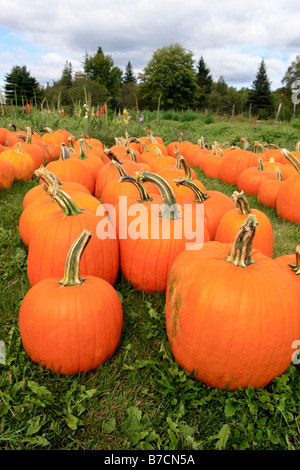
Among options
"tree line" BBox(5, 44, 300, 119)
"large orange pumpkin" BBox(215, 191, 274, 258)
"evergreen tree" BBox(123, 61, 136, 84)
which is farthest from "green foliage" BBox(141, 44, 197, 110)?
"large orange pumpkin" BBox(215, 191, 274, 258)

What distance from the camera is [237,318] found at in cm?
175

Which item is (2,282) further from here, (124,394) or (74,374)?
(124,394)

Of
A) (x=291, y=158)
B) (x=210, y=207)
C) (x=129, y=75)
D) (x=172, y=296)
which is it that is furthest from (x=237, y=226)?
(x=129, y=75)

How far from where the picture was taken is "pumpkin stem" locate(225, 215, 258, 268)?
179cm

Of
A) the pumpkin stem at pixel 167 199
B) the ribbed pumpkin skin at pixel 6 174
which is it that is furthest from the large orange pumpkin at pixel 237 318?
the ribbed pumpkin skin at pixel 6 174

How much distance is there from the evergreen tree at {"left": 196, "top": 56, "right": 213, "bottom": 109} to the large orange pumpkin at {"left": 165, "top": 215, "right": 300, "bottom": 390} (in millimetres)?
66974

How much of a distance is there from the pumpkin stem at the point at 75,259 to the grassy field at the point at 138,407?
540mm

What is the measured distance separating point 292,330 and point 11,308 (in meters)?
1.96

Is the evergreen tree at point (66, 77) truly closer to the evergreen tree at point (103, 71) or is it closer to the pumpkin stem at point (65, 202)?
the evergreen tree at point (103, 71)

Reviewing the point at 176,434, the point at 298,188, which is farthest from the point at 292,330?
the point at 298,188

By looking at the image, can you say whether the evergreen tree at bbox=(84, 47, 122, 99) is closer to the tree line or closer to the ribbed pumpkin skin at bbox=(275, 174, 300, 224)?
the tree line

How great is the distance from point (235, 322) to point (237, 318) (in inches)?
1.0

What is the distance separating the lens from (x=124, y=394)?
1.86 m
